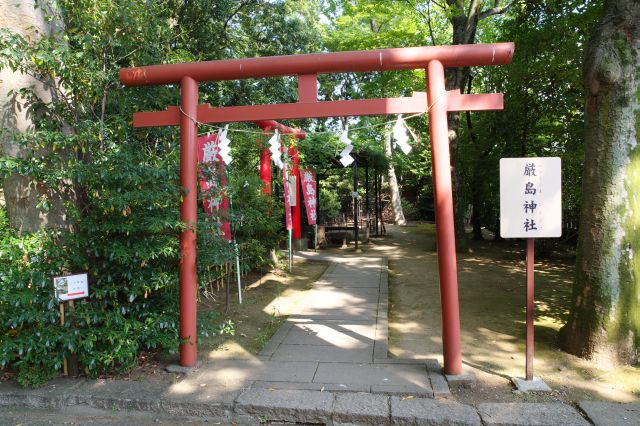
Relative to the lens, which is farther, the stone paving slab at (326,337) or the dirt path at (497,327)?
the stone paving slab at (326,337)

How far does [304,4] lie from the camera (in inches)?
735

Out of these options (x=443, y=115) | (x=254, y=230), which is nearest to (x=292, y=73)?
(x=443, y=115)

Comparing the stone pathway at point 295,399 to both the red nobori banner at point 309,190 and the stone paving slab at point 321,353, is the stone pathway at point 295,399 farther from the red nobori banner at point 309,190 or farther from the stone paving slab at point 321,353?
the red nobori banner at point 309,190

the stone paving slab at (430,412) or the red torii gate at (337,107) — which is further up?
the red torii gate at (337,107)

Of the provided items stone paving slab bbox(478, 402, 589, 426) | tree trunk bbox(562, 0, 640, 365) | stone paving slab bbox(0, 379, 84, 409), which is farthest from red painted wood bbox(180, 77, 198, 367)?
tree trunk bbox(562, 0, 640, 365)

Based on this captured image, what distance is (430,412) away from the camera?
3662mm

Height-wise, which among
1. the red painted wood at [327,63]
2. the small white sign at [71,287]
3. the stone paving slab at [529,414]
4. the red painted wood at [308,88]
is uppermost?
the red painted wood at [327,63]

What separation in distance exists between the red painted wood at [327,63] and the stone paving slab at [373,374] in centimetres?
302

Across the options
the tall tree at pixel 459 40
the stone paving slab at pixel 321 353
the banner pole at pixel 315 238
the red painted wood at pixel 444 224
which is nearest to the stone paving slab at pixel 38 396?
the stone paving slab at pixel 321 353

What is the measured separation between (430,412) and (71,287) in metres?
3.32

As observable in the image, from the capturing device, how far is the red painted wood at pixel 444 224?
14.1 feet

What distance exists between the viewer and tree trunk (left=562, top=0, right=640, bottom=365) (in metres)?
4.53

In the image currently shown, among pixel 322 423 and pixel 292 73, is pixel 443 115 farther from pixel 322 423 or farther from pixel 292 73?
pixel 322 423

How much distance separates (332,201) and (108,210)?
60.4 ft
